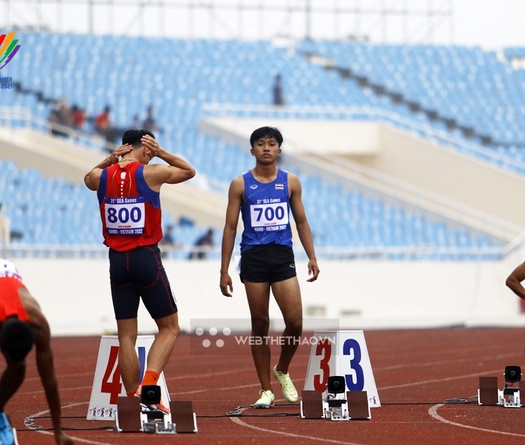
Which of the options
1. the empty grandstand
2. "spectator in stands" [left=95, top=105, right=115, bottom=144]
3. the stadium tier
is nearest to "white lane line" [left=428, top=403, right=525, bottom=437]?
the empty grandstand

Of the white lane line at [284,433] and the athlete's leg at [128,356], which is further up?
the athlete's leg at [128,356]

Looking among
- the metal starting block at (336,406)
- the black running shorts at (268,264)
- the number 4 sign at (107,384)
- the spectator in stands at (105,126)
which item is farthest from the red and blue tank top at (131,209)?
the spectator in stands at (105,126)

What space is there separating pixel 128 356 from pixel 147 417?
678mm

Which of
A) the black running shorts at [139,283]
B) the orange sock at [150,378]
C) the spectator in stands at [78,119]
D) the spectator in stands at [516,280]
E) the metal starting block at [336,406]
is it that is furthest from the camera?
the spectator in stands at [78,119]

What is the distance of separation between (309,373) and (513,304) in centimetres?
1707

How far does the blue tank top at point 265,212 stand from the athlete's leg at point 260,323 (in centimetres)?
34

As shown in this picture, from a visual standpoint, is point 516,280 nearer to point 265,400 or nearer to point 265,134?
point 265,400

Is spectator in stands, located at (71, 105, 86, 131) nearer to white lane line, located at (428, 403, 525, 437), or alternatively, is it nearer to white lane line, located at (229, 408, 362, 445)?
white lane line, located at (428, 403, 525, 437)

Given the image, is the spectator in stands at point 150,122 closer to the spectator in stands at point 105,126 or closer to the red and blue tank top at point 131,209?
the spectator in stands at point 105,126

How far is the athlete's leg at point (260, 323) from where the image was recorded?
10.9 meters

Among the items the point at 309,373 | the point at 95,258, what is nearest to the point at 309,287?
the point at 95,258

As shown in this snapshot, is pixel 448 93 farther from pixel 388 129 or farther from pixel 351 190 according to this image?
pixel 351 190

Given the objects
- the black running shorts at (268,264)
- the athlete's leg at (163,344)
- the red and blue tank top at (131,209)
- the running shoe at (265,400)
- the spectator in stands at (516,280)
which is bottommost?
the running shoe at (265,400)

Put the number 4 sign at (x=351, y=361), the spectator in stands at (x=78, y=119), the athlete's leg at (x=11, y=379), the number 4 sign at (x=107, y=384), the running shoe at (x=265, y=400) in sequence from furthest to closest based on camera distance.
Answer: the spectator in stands at (x=78, y=119) → the number 4 sign at (x=351, y=361) → the running shoe at (x=265, y=400) → the number 4 sign at (x=107, y=384) → the athlete's leg at (x=11, y=379)
